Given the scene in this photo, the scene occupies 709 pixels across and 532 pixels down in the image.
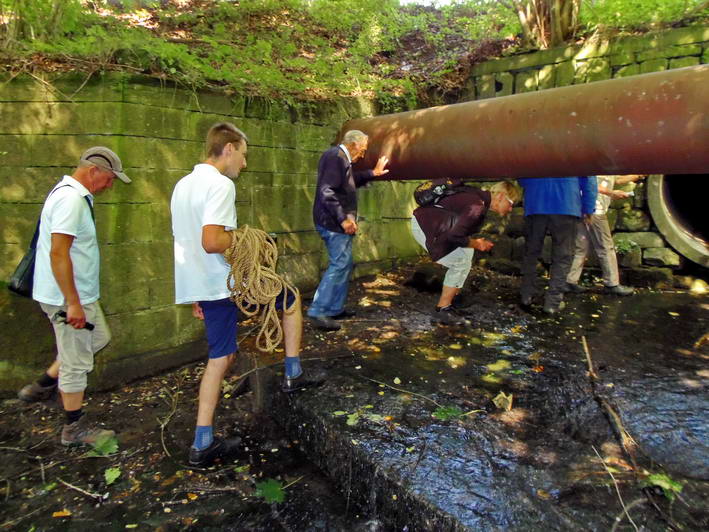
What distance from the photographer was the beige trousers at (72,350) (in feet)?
9.61

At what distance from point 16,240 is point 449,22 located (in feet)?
26.5

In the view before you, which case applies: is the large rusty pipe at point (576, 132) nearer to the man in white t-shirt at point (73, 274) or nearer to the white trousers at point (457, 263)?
the white trousers at point (457, 263)

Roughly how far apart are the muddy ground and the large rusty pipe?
1472mm

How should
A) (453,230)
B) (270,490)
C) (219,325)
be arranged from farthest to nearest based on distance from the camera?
(453,230) < (219,325) < (270,490)

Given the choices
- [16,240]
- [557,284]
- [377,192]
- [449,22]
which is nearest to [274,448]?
[16,240]

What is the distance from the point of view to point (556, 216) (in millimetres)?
4660

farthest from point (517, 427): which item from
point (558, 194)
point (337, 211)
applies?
point (558, 194)

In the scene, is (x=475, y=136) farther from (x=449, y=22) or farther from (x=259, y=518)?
(x=449, y=22)

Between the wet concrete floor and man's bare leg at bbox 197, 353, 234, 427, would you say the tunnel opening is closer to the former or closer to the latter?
the wet concrete floor

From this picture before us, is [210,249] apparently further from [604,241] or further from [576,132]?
[604,241]

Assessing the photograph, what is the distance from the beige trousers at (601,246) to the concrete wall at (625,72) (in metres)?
0.63

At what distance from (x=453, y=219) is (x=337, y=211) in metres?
1.13

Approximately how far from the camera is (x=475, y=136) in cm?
311

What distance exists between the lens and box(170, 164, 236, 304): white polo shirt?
2469 millimetres
